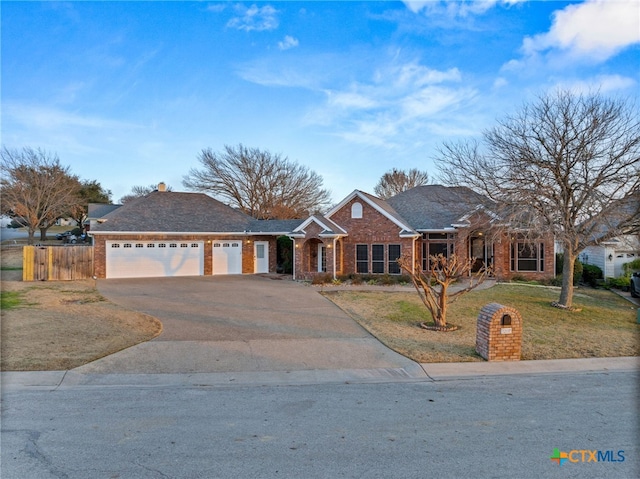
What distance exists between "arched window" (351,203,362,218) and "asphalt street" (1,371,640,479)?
15.1 meters

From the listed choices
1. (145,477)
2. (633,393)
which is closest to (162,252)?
(145,477)

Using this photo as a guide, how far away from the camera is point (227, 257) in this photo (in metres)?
23.3

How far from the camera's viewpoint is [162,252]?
21.7 meters

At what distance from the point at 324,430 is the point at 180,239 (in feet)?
63.5

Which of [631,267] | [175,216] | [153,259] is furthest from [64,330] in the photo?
[631,267]

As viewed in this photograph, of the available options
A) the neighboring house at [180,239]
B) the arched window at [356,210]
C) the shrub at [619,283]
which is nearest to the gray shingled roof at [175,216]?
the neighboring house at [180,239]

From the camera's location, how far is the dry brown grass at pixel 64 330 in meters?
7.20

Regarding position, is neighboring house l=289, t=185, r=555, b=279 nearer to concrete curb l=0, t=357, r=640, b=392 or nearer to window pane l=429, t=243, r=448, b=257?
window pane l=429, t=243, r=448, b=257

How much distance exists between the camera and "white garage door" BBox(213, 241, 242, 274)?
22953 mm

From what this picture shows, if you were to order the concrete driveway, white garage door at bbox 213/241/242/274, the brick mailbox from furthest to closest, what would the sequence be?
white garage door at bbox 213/241/242/274, the brick mailbox, the concrete driveway

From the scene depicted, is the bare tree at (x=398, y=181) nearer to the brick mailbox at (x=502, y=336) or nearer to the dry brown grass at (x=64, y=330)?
the dry brown grass at (x=64, y=330)

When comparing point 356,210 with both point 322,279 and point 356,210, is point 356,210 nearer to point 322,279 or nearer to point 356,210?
point 356,210

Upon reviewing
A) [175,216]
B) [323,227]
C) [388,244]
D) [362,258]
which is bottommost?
[362,258]

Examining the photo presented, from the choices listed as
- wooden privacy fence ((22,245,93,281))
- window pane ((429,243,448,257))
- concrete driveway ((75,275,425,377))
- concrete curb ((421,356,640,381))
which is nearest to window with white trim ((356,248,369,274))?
window pane ((429,243,448,257))
